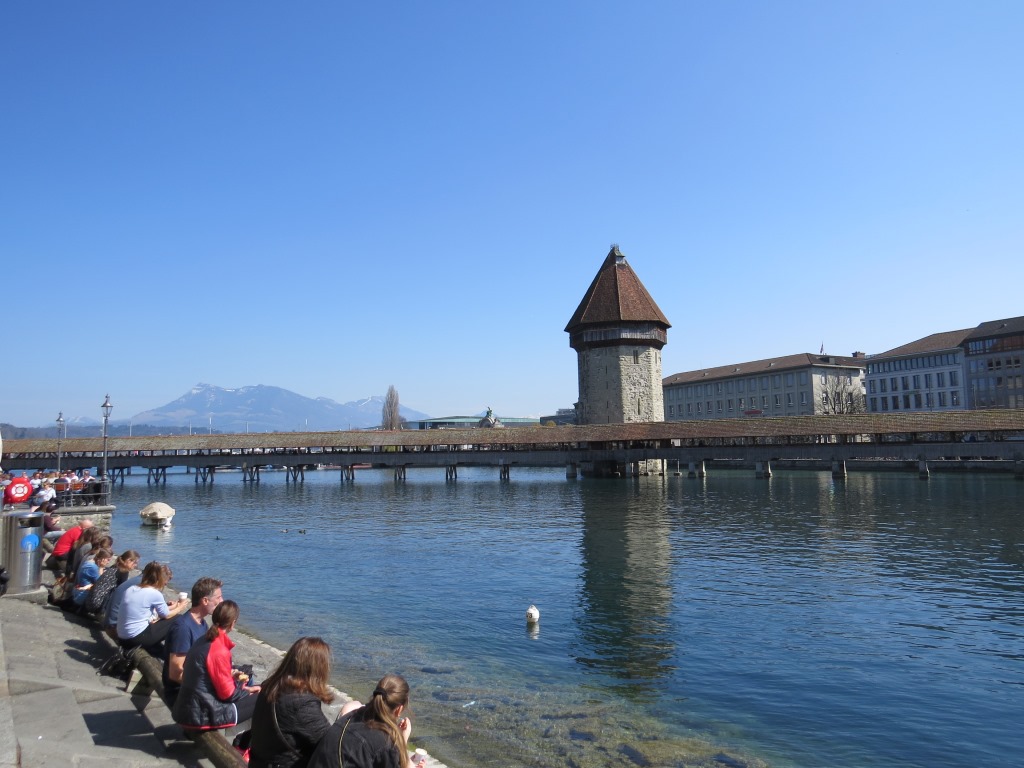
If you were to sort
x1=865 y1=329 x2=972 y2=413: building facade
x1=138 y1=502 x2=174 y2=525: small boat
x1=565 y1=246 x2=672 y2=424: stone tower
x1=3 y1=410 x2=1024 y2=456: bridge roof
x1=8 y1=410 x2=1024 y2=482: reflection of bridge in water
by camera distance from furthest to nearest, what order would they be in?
x1=865 y1=329 x2=972 y2=413: building facade < x1=565 y1=246 x2=672 y2=424: stone tower < x1=8 y1=410 x2=1024 y2=482: reflection of bridge in water < x1=3 y1=410 x2=1024 y2=456: bridge roof < x1=138 y1=502 x2=174 y2=525: small boat

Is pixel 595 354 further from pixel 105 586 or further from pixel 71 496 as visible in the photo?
pixel 105 586

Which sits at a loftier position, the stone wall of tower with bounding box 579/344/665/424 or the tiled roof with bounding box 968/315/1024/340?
the tiled roof with bounding box 968/315/1024/340

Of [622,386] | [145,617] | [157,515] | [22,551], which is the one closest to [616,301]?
[622,386]

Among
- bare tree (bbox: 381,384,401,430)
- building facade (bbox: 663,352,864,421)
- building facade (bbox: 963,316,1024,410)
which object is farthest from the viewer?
bare tree (bbox: 381,384,401,430)

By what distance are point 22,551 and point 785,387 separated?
7965 cm

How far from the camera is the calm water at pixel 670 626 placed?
A: 7.30 m

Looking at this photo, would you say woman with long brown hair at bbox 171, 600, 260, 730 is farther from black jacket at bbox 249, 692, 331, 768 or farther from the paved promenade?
black jacket at bbox 249, 692, 331, 768

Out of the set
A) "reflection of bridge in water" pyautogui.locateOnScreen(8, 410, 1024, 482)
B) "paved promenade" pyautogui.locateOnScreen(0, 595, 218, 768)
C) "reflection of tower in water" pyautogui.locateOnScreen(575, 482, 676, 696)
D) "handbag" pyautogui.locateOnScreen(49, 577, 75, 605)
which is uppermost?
"reflection of bridge in water" pyautogui.locateOnScreen(8, 410, 1024, 482)

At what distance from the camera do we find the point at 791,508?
29531 mm

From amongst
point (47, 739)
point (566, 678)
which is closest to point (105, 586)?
point (47, 739)

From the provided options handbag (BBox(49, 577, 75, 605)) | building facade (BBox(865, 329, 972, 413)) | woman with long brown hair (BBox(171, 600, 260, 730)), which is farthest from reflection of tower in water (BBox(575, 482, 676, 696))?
building facade (BBox(865, 329, 972, 413))

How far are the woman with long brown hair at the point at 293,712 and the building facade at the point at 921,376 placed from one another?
241 feet

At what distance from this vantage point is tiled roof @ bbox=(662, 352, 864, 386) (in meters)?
78.4

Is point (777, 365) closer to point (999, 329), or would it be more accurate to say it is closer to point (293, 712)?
point (999, 329)
